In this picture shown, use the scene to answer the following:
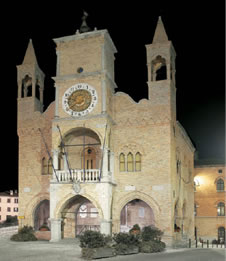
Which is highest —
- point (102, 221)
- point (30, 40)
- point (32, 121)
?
point (30, 40)

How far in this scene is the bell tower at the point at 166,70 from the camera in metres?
30.7

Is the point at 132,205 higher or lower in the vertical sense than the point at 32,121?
lower

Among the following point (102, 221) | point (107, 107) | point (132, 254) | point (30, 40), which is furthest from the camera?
point (30, 40)

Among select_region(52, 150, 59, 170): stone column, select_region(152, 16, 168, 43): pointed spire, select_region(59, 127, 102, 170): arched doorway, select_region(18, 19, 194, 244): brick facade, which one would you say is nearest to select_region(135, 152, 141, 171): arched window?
select_region(18, 19, 194, 244): brick facade

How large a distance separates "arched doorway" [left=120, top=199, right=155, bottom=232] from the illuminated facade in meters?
13.0

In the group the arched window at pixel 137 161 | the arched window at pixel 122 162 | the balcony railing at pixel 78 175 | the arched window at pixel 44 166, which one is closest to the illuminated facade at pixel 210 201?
the arched window at pixel 137 161

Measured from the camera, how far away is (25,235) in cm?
2969

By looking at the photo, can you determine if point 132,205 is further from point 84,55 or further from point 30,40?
point 30,40

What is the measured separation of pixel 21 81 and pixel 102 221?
568 inches

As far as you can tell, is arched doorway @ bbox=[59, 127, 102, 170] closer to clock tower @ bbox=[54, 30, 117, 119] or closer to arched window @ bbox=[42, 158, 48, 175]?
arched window @ bbox=[42, 158, 48, 175]

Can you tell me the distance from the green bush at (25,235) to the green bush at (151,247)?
31.4 feet

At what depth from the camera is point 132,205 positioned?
3738cm

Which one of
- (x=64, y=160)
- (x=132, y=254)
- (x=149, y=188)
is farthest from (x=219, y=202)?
(x=132, y=254)

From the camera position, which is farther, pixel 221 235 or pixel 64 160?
pixel 221 235
